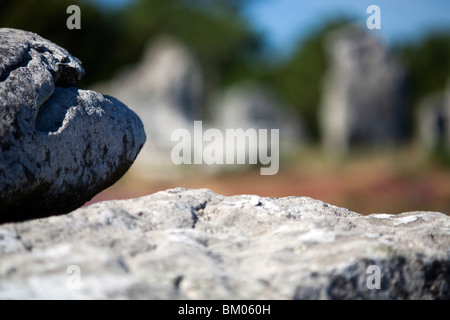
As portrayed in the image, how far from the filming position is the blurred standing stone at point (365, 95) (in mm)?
20547

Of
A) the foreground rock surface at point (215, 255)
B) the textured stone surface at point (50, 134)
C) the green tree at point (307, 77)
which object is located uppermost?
the green tree at point (307, 77)

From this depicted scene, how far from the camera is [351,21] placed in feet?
119

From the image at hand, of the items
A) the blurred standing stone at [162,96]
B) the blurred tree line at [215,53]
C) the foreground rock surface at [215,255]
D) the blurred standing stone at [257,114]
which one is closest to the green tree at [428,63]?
the blurred tree line at [215,53]

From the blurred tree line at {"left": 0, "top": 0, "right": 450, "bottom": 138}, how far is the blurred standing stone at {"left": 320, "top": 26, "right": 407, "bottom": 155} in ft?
19.8

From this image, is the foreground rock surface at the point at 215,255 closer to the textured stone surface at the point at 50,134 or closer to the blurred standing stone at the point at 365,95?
the textured stone surface at the point at 50,134

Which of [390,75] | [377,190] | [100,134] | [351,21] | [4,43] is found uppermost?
[351,21]

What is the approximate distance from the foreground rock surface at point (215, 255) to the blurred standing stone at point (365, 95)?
17.3 metres

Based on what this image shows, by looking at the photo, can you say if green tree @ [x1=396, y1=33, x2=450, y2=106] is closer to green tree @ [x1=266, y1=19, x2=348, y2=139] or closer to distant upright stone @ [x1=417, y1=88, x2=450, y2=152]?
green tree @ [x1=266, y1=19, x2=348, y2=139]

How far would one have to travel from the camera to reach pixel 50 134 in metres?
3.36

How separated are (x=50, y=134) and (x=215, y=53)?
42979 mm

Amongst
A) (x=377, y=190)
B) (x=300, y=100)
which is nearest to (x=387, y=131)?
(x=377, y=190)

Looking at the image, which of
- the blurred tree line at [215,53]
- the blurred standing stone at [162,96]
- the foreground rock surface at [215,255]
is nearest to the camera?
the foreground rock surface at [215,255]

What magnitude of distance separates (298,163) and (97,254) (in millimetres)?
16593
